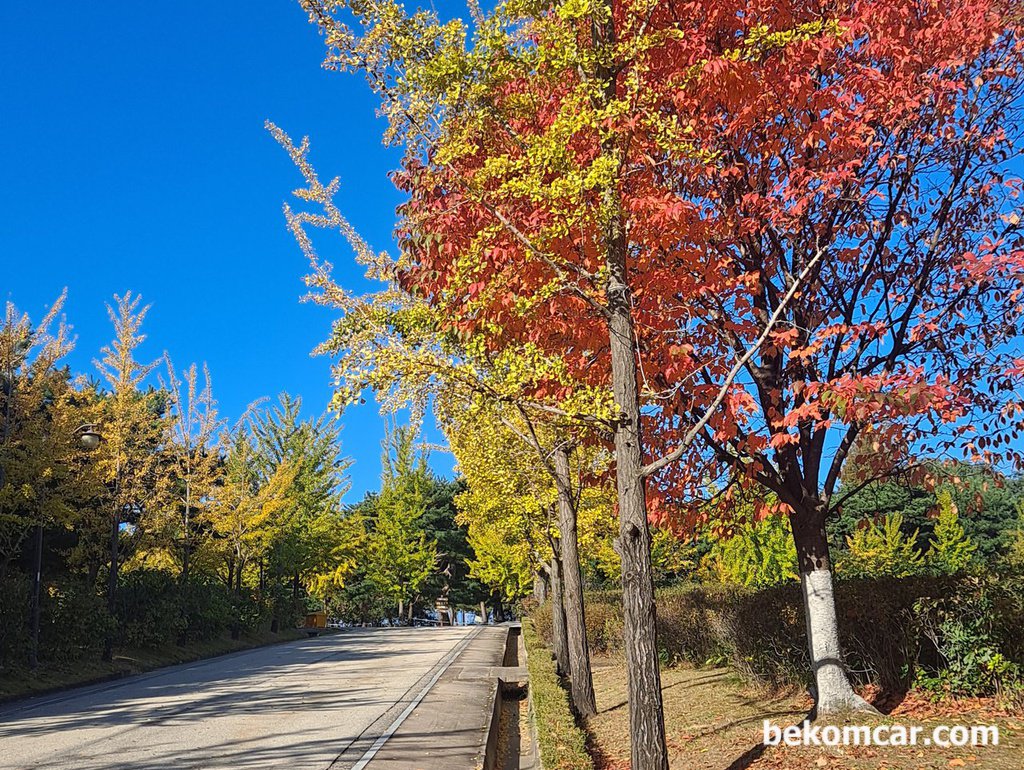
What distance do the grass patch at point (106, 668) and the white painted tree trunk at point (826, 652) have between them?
14.9m

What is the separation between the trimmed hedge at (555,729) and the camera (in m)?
7.02

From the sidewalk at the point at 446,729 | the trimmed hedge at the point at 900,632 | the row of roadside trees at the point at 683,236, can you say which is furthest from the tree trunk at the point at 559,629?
the row of roadside trees at the point at 683,236

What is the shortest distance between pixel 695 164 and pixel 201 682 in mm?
15967

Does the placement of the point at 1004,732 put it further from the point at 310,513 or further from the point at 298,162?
Answer: the point at 310,513

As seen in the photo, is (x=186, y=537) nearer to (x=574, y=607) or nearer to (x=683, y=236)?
(x=574, y=607)

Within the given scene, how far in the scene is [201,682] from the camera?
17.3 m

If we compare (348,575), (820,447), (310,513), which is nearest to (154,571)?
(310,513)

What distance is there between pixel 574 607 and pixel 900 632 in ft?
15.9

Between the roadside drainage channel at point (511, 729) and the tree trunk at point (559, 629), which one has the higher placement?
the tree trunk at point (559, 629)

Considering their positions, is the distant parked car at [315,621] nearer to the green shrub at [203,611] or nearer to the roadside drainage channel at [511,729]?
the green shrub at [203,611]

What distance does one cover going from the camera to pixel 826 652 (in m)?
7.94

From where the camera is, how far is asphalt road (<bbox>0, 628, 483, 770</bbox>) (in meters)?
8.73

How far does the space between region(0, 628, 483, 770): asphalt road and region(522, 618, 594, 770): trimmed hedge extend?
223 centimetres

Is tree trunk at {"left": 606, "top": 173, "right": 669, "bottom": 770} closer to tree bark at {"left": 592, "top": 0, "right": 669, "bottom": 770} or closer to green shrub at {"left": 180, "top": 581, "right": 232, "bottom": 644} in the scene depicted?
tree bark at {"left": 592, "top": 0, "right": 669, "bottom": 770}
